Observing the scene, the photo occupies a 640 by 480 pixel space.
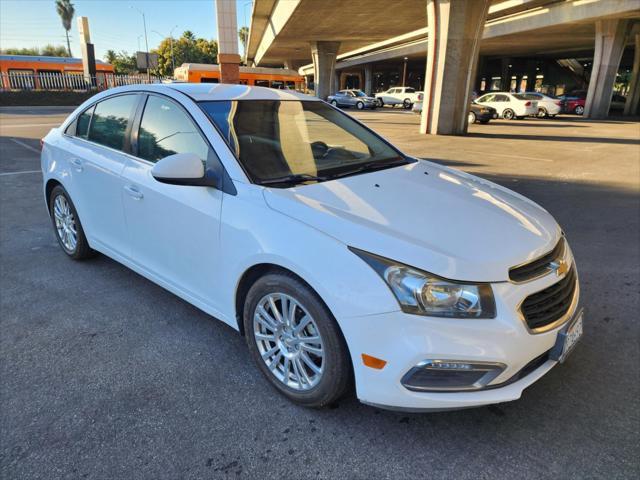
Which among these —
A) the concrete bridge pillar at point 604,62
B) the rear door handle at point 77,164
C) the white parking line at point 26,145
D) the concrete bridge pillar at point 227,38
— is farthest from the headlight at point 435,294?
the concrete bridge pillar at point 604,62

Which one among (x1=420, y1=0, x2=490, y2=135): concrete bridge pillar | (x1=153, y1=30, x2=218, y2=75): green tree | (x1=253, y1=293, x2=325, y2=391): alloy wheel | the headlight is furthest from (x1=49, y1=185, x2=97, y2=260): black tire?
(x1=153, y1=30, x2=218, y2=75): green tree

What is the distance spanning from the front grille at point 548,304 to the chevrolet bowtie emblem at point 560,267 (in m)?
0.04

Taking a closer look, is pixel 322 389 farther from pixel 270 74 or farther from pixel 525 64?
pixel 525 64

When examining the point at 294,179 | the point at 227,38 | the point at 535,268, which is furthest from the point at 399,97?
the point at 535,268

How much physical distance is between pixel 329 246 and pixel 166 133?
174cm

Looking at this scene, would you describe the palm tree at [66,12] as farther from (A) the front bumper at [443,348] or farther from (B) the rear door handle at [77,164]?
(A) the front bumper at [443,348]

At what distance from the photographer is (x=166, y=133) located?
323 cm

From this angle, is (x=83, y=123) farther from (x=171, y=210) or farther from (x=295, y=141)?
(x=295, y=141)

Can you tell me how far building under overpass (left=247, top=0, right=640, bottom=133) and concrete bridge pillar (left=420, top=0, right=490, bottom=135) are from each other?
0.12 feet

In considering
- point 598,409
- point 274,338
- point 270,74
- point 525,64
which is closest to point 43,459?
point 274,338

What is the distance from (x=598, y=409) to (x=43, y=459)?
9.52 feet

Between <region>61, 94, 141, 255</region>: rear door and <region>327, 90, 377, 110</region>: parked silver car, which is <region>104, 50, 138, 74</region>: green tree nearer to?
<region>327, 90, 377, 110</region>: parked silver car

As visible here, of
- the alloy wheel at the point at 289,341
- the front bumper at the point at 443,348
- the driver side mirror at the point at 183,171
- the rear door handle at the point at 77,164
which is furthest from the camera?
the rear door handle at the point at 77,164

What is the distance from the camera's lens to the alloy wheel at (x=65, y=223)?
437 centimetres
